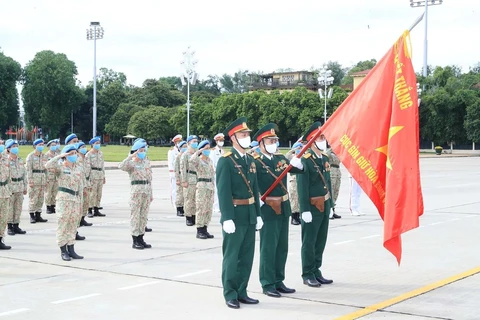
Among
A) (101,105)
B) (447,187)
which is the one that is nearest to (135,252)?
(447,187)

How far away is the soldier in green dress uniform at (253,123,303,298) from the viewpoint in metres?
7.07

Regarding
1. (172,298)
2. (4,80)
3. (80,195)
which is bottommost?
(172,298)

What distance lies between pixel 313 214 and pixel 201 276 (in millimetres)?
1653

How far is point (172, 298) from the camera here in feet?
22.9

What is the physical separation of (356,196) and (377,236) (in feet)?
10.6

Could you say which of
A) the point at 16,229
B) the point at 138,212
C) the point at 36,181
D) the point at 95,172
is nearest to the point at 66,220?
the point at 138,212

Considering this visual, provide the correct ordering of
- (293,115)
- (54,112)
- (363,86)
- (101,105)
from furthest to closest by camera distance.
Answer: (101,105)
(54,112)
(293,115)
(363,86)

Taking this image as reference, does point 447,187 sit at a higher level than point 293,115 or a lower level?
lower

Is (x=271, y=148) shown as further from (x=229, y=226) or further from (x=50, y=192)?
(x=50, y=192)

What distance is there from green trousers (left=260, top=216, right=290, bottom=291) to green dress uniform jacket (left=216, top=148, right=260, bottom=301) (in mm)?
256

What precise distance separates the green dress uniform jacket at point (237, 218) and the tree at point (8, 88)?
260 ft

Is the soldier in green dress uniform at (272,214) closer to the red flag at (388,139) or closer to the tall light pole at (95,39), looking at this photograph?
the red flag at (388,139)

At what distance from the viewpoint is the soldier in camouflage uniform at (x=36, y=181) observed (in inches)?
531

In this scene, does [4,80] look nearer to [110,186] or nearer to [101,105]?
[101,105]
